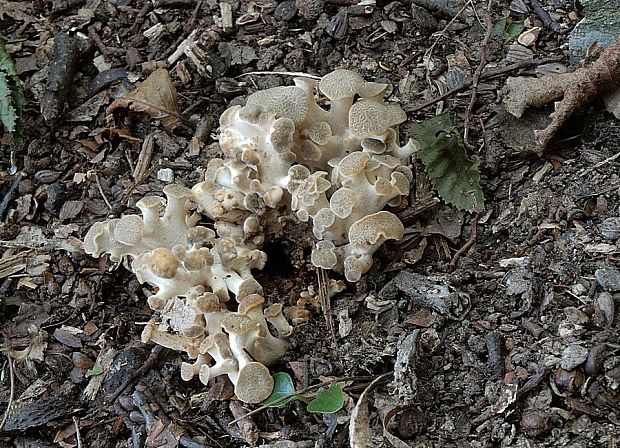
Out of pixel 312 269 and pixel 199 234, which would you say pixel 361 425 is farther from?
pixel 199 234

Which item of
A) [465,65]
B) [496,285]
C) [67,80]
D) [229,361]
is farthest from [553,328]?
[67,80]

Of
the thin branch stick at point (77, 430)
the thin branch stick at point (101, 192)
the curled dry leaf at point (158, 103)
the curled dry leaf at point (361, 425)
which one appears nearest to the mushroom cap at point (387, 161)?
the curled dry leaf at point (361, 425)

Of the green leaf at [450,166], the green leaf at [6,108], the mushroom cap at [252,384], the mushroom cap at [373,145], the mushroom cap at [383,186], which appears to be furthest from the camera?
the green leaf at [6,108]

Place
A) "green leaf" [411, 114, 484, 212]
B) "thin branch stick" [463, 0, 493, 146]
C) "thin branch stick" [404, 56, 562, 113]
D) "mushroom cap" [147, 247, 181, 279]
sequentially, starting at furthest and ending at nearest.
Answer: "thin branch stick" [404, 56, 562, 113], "thin branch stick" [463, 0, 493, 146], "green leaf" [411, 114, 484, 212], "mushroom cap" [147, 247, 181, 279]

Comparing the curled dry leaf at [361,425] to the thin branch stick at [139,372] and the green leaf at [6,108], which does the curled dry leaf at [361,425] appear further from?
the green leaf at [6,108]

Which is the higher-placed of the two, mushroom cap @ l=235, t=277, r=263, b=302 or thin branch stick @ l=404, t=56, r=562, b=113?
thin branch stick @ l=404, t=56, r=562, b=113

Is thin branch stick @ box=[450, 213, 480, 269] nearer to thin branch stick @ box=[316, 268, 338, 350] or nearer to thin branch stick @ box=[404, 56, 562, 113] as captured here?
thin branch stick @ box=[316, 268, 338, 350]

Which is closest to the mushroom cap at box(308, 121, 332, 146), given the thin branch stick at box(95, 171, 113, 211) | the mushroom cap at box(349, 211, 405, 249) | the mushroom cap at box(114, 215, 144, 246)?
the mushroom cap at box(349, 211, 405, 249)

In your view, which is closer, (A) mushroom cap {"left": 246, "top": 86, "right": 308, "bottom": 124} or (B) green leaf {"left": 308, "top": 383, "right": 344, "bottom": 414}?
(B) green leaf {"left": 308, "top": 383, "right": 344, "bottom": 414}

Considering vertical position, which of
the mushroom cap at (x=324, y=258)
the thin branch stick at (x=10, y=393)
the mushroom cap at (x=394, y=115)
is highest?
the mushroom cap at (x=394, y=115)

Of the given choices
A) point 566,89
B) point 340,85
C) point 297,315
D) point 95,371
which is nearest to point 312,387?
point 297,315
